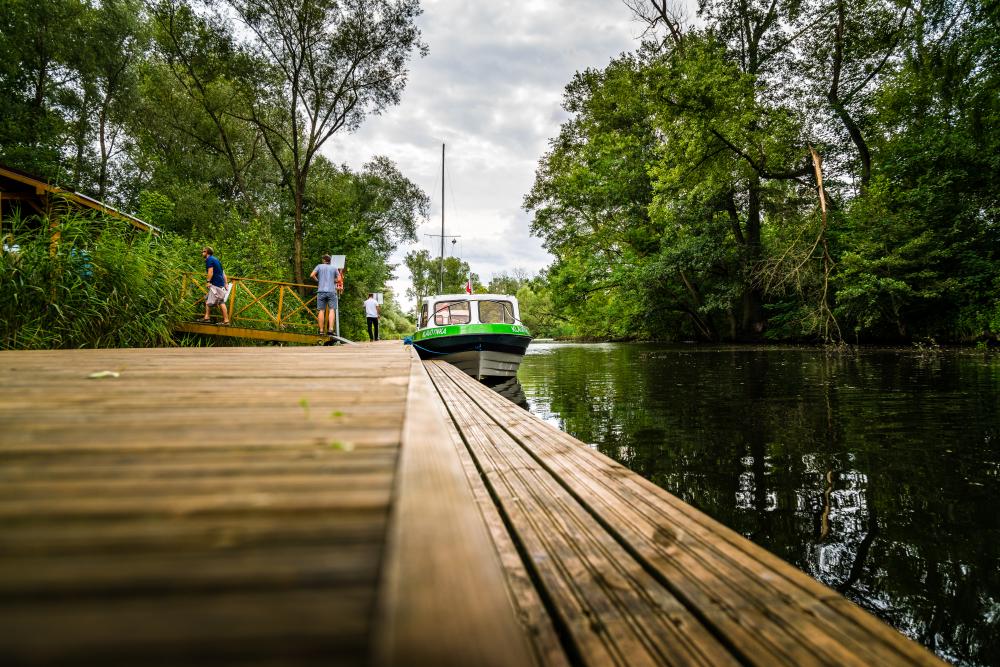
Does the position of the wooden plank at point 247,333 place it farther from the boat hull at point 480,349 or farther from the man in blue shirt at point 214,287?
the boat hull at point 480,349

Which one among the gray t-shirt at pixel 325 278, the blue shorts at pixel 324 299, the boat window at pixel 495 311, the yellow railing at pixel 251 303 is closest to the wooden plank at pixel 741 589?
the yellow railing at pixel 251 303

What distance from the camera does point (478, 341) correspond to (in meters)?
10.0

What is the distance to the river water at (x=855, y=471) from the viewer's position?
2035mm

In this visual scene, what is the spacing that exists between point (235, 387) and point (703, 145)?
16461 millimetres

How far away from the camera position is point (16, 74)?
62.2ft

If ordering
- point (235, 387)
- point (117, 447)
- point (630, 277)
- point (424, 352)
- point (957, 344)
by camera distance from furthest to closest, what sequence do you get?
point (630, 277) < point (957, 344) < point (424, 352) < point (235, 387) < point (117, 447)

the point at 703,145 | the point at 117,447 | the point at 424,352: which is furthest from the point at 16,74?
the point at 117,447

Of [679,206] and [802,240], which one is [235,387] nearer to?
[802,240]

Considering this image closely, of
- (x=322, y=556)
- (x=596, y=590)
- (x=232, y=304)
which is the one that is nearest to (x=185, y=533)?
(x=322, y=556)

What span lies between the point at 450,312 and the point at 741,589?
36.3 feet

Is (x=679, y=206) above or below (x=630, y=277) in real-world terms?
above

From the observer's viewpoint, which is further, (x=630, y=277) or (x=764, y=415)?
(x=630, y=277)

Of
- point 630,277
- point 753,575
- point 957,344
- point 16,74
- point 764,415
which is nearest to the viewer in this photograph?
point 753,575

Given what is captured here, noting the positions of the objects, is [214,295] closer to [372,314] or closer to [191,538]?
[372,314]
